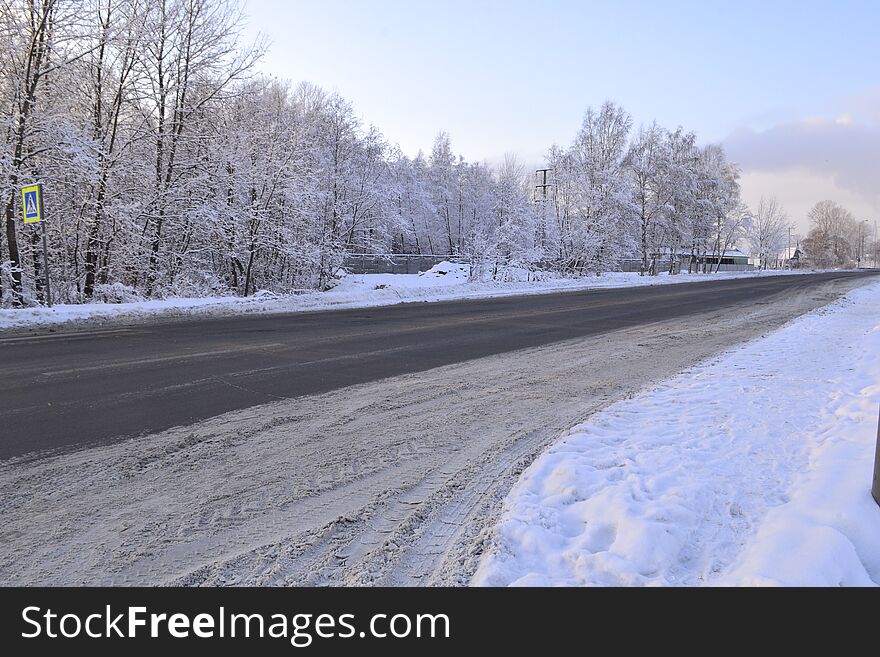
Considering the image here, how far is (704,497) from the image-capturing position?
3.55 metres

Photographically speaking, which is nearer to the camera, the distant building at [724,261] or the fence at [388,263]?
the fence at [388,263]

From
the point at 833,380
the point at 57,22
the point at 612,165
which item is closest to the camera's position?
the point at 833,380

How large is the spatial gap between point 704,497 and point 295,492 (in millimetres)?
2850

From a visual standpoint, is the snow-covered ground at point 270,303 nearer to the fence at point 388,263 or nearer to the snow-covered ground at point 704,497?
the fence at point 388,263

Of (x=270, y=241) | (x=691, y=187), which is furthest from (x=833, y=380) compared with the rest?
(x=691, y=187)

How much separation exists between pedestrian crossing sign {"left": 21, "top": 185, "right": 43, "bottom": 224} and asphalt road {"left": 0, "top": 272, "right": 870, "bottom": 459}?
4581mm

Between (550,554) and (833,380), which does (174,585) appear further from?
(833,380)

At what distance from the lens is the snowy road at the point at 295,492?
2783 millimetres

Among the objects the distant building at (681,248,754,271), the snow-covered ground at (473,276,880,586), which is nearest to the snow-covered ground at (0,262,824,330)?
the snow-covered ground at (473,276,880,586)

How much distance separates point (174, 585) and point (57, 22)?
1989cm

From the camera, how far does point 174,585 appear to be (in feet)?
8.55

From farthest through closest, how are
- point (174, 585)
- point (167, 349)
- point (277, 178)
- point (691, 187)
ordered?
1. point (691, 187)
2. point (277, 178)
3. point (167, 349)
4. point (174, 585)

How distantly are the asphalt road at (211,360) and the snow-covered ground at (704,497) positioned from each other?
143 inches

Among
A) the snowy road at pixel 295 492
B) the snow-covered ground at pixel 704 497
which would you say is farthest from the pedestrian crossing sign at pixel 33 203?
the snow-covered ground at pixel 704 497
